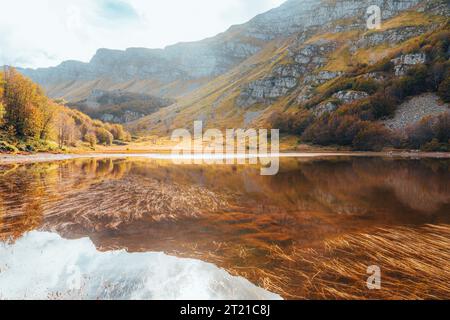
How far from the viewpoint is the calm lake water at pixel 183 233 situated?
8211mm

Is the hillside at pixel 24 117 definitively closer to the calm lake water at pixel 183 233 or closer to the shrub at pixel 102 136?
the calm lake water at pixel 183 233

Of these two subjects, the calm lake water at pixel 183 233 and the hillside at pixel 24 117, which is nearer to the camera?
the calm lake water at pixel 183 233

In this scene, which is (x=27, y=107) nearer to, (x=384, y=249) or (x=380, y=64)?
(x=384, y=249)

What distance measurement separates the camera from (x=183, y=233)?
13.3m

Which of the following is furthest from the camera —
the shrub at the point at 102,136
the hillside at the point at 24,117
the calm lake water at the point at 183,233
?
the shrub at the point at 102,136

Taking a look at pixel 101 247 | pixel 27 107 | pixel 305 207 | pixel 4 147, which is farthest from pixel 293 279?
pixel 27 107

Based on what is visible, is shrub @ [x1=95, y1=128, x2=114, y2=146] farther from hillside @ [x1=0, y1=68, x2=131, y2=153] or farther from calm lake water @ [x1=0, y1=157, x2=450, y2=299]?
calm lake water @ [x1=0, y1=157, x2=450, y2=299]

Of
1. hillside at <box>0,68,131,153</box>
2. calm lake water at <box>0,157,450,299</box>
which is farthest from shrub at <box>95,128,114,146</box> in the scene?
calm lake water at <box>0,157,450,299</box>

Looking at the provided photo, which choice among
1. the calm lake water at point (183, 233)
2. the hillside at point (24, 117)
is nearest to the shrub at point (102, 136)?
the hillside at point (24, 117)

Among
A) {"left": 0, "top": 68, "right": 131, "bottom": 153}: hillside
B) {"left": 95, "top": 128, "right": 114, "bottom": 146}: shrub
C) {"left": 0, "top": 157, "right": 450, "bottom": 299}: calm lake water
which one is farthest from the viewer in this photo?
{"left": 95, "top": 128, "right": 114, "bottom": 146}: shrub

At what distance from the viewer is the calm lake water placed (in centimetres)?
821

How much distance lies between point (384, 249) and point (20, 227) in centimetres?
1731

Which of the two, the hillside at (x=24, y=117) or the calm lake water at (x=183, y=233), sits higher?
the hillside at (x=24, y=117)

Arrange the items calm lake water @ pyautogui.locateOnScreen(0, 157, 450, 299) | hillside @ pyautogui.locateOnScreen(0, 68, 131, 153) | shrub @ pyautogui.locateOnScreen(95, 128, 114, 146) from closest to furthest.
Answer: calm lake water @ pyautogui.locateOnScreen(0, 157, 450, 299)
hillside @ pyautogui.locateOnScreen(0, 68, 131, 153)
shrub @ pyautogui.locateOnScreen(95, 128, 114, 146)
